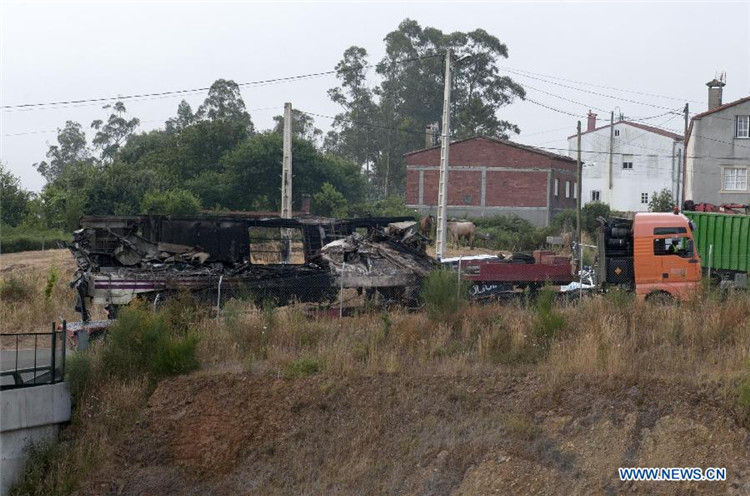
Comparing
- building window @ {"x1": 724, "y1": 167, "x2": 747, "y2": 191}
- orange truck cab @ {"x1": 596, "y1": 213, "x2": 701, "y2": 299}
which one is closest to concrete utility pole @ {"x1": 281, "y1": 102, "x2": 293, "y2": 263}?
orange truck cab @ {"x1": 596, "y1": 213, "x2": 701, "y2": 299}

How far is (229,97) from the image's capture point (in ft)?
288

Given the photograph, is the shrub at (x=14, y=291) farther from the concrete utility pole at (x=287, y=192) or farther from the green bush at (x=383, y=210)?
the green bush at (x=383, y=210)

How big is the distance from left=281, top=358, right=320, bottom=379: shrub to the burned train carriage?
4104 mm

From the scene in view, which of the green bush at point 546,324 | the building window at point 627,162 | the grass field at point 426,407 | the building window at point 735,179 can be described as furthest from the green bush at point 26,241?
the building window at point 627,162

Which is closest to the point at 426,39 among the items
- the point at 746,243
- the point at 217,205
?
the point at 217,205

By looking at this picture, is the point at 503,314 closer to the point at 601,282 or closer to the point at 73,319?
the point at 601,282

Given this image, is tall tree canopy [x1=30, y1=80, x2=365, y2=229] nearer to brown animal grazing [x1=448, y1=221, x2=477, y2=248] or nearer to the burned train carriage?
brown animal grazing [x1=448, y1=221, x2=477, y2=248]

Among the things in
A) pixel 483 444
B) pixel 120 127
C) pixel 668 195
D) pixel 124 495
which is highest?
pixel 120 127

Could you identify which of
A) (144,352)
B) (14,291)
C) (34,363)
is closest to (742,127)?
(14,291)

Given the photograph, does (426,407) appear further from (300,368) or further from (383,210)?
(383,210)

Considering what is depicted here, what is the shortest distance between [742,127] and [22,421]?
4346 cm

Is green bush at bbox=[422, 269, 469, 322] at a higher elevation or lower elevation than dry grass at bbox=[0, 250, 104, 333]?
higher

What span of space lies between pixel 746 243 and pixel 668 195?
3061 centimetres

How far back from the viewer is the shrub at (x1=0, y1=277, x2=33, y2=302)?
24344 mm
